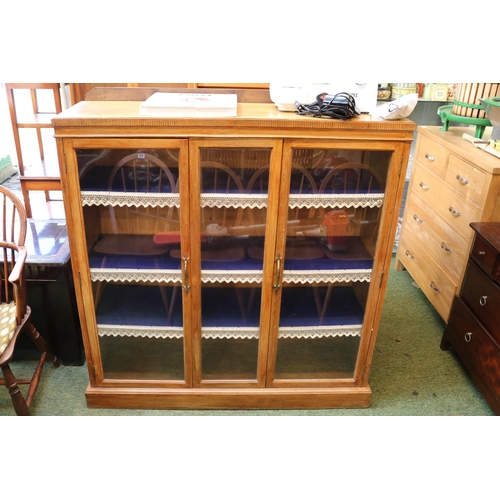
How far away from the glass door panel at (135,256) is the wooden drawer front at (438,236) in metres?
1.52

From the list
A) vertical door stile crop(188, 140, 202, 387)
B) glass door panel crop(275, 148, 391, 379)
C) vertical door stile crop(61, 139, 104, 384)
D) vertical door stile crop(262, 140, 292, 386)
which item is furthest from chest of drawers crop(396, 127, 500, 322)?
vertical door stile crop(61, 139, 104, 384)

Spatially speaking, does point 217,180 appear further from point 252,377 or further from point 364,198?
point 252,377

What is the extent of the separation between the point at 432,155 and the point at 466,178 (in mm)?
416

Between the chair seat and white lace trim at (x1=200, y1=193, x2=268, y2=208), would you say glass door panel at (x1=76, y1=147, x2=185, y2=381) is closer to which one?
white lace trim at (x1=200, y1=193, x2=268, y2=208)

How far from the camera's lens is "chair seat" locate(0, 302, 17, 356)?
1.79 meters

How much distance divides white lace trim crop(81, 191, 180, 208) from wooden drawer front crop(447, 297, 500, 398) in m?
1.54

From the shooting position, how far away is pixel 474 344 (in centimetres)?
220

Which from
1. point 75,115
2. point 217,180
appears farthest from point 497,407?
point 75,115

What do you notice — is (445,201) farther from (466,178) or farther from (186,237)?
(186,237)

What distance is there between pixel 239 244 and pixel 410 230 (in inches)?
64.5

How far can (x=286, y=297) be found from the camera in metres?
2.02

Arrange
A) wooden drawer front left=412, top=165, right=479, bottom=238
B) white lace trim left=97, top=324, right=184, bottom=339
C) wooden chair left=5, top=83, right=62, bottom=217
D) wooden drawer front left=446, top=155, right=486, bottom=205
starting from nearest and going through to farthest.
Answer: white lace trim left=97, top=324, right=184, bottom=339 < wooden drawer front left=446, top=155, right=486, bottom=205 < wooden drawer front left=412, top=165, right=479, bottom=238 < wooden chair left=5, top=83, right=62, bottom=217

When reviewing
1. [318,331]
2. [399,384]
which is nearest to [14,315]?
[318,331]
